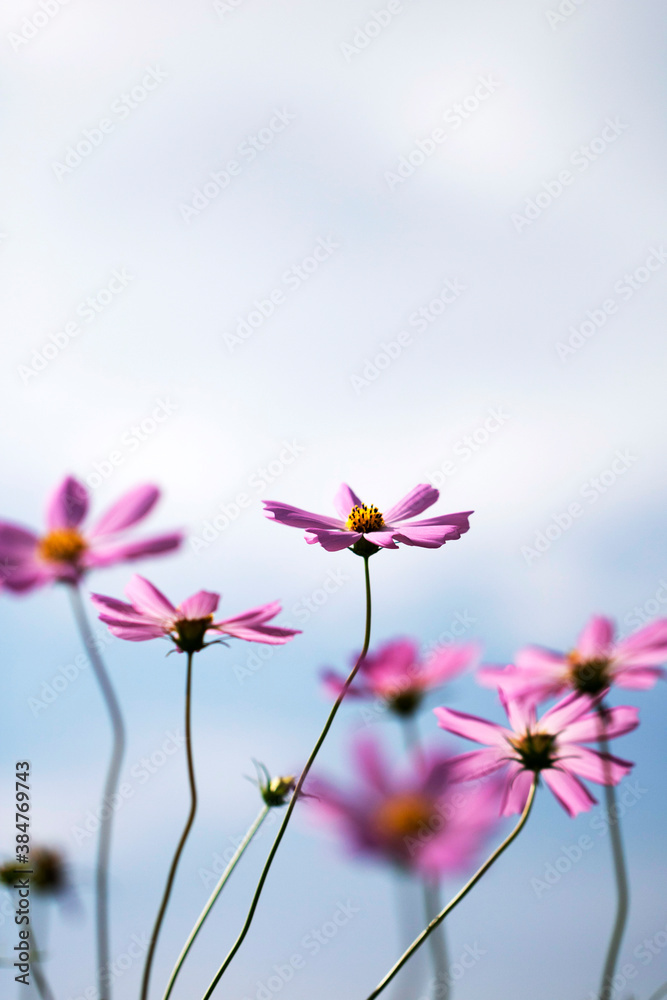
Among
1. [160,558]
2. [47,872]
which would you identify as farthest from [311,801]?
[47,872]

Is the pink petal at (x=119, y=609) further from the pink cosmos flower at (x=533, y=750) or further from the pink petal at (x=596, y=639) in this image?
the pink petal at (x=596, y=639)

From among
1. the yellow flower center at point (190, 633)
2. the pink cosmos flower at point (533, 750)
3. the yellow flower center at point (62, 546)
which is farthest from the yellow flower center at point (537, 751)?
the yellow flower center at point (62, 546)

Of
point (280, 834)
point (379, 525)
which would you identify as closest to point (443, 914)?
point (280, 834)

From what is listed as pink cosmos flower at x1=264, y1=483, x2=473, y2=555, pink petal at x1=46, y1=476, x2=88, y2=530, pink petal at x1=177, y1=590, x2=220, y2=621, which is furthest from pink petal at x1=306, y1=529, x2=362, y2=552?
pink petal at x1=46, y1=476, x2=88, y2=530

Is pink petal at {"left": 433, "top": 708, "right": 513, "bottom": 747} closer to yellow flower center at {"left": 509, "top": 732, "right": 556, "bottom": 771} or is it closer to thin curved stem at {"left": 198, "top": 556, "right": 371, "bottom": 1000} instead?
yellow flower center at {"left": 509, "top": 732, "right": 556, "bottom": 771}

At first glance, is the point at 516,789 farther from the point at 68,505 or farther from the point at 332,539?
the point at 68,505

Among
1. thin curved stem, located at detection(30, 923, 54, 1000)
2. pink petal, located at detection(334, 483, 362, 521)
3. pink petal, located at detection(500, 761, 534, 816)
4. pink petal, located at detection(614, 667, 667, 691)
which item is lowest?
thin curved stem, located at detection(30, 923, 54, 1000)
